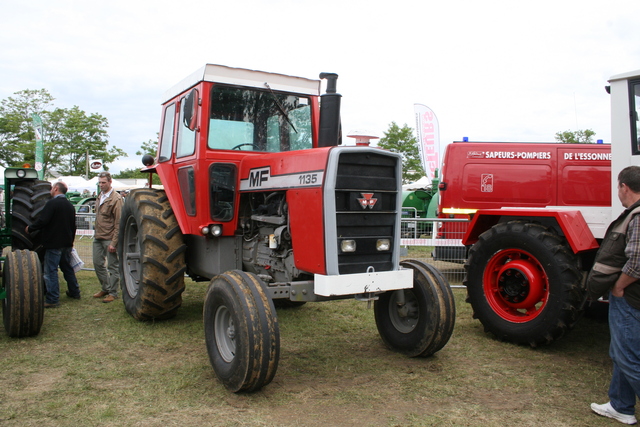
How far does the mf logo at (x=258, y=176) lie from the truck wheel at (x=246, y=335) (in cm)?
97

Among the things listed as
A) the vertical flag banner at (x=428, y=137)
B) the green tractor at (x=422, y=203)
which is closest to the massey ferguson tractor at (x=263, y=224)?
the green tractor at (x=422, y=203)

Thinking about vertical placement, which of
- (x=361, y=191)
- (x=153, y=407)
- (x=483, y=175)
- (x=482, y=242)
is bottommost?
(x=153, y=407)

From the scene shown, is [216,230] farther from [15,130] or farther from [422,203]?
[15,130]

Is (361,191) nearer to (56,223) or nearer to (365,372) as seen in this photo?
(365,372)

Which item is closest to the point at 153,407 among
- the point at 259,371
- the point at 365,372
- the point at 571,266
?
the point at 259,371

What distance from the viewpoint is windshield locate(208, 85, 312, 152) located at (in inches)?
186

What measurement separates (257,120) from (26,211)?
3357 mm

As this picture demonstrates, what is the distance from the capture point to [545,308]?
4.32 meters

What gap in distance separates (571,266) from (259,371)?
2690mm

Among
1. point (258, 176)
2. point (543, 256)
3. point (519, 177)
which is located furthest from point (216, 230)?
point (519, 177)

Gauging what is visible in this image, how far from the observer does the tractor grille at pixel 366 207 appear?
3.73 meters

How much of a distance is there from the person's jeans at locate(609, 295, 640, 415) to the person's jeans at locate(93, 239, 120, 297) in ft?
18.1

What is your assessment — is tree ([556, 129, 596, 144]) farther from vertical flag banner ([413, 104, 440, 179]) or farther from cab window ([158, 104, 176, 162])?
cab window ([158, 104, 176, 162])

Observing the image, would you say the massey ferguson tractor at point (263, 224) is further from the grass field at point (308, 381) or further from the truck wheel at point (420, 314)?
the grass field at point (308, 381)
